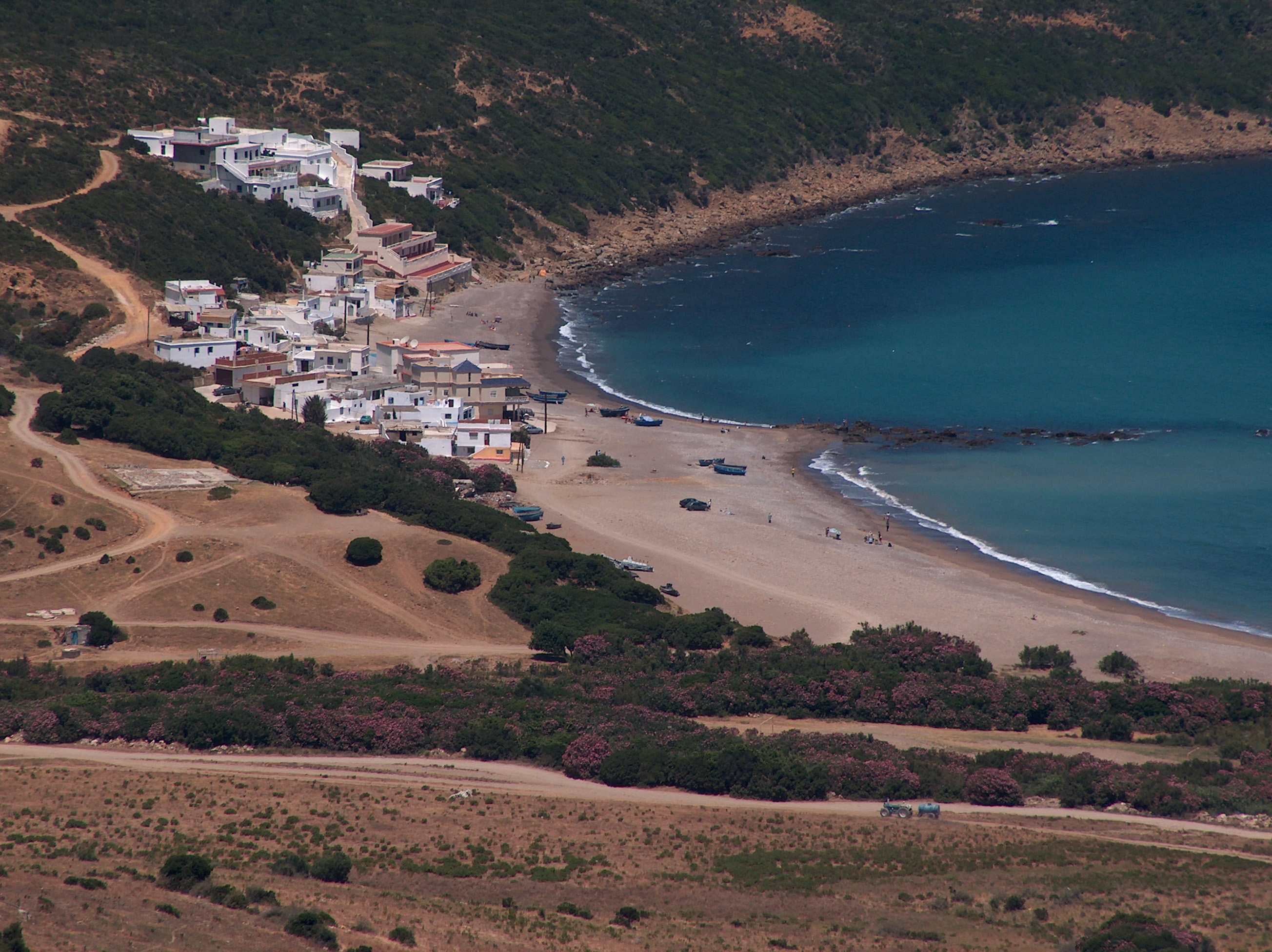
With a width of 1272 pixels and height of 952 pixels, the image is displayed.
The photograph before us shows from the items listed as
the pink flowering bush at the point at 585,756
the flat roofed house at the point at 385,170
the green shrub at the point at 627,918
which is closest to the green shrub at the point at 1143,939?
the green shrub at the point at 627,918

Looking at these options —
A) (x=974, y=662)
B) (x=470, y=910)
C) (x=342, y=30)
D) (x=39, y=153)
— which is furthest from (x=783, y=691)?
(x=342, y=30)

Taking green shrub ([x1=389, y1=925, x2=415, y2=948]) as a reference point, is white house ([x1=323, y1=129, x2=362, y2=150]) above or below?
above

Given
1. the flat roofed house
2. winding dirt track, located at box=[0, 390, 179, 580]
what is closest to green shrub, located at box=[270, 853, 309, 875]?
winding dirt track, located at box=[0, 390, 179, 580]

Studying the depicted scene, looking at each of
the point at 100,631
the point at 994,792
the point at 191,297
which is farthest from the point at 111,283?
the point at 994,792

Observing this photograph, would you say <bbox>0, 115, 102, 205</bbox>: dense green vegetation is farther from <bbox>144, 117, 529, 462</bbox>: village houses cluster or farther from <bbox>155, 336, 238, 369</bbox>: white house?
<bbox>155, 336, 238, 369</bbox>: white house

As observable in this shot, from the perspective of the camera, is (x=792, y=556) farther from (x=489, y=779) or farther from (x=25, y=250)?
(x=25, y=250)

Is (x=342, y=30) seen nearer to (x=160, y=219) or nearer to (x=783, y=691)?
(x=160, y=219)

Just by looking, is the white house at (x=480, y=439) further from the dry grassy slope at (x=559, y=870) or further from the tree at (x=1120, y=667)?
the dry grassy slope at (x=559, y=870)
